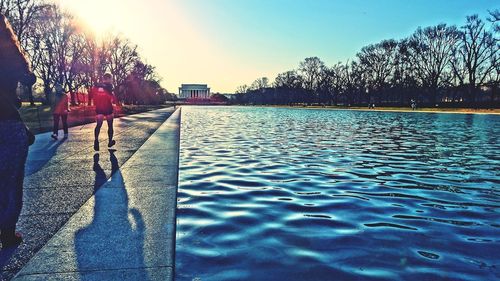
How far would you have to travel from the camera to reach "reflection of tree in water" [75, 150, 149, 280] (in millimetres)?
2693

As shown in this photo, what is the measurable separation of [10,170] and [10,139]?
0.27 m

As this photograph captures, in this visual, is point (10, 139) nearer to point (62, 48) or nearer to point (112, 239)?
point (112, 239)

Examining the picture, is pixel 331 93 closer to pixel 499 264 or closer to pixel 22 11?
pixel 22 11

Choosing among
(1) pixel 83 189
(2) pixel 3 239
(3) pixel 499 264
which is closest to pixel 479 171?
(3) pixel 499 264

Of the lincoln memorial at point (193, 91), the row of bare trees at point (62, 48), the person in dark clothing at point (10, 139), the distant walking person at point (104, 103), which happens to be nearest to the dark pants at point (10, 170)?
the person in dark clothing at point (10, 139)

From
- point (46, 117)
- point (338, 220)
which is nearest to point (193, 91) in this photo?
point (46, 117)

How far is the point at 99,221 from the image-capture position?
Answer: 3.67 meters

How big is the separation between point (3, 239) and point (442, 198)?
19.5 ft

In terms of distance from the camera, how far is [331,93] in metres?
99.5

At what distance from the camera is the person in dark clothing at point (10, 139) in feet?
10.1

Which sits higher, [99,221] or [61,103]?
[61,103]

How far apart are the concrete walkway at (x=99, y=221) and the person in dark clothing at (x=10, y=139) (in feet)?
0.84

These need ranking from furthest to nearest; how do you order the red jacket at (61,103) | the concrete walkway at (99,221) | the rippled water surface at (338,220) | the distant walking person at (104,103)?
1. the red jacket at (61,103)
2. the distant walking person at (104,103)
3. the rippled water surface at (338,220)
4. the concrete walkway at (99,221)

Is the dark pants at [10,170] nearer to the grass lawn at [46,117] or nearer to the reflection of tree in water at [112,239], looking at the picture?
the reflection of tree in water at [112,239]
